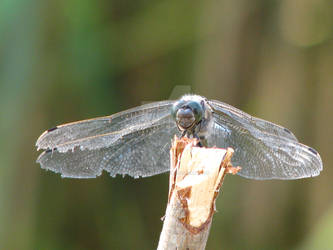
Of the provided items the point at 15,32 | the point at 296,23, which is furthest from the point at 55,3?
the point at 296,23

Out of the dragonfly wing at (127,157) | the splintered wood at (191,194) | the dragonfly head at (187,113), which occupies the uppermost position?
the dragonfly head at (187,113)

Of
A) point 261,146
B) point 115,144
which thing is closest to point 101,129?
point 115,144

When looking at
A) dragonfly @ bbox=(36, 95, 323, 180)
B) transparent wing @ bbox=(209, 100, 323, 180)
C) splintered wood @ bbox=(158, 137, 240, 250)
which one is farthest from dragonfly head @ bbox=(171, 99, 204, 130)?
splintered wood @ bbox=(158, 137, 240, 250)

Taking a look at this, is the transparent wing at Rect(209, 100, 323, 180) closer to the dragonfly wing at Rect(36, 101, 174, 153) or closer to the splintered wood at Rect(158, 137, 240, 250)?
the dragonfly wing at Rect(36, 101, 174, 153)

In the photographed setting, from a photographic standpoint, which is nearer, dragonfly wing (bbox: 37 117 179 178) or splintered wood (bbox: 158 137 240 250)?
splintered wood (bbox: 158 137 240 250)

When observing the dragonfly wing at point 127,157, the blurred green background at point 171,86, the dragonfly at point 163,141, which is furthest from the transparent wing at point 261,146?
the blurred green background at point 171,86

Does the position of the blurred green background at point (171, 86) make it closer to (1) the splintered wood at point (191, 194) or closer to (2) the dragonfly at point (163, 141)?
(2) the dragonfly at point (163, 141)

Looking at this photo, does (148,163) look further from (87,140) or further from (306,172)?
(306,172)
